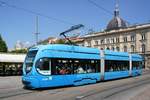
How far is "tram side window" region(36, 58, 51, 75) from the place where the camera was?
18.5 metres

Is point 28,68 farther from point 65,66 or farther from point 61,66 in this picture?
point 65,66

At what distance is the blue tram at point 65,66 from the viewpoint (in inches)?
731

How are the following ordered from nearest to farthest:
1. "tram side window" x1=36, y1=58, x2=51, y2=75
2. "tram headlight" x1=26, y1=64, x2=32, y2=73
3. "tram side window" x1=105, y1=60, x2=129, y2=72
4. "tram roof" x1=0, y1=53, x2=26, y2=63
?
"tram side window" x1=36, y1=58, x2=51, y2=75 < "tram headlight" x1=26, y1=64, x2=32, y2=73 < "tram side window" x1=105, y1=60, x2=129, y2=72 < "tram roof" x1=0, y1=53, x2=26, y2=63

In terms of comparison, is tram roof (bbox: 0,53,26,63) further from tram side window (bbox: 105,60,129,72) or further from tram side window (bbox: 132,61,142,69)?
tram side window (bbox: 105,60,129,72)

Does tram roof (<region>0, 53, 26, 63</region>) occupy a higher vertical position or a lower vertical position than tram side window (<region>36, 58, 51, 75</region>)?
higher

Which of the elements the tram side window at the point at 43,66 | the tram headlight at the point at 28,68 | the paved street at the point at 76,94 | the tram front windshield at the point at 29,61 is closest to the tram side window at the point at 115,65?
the paved street at the point at 76,94

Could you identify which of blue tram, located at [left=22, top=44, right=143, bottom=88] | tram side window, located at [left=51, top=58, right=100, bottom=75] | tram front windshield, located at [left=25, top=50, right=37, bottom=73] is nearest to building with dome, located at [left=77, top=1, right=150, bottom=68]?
blue tram, located at [left=22, top=44, right=143, bottom=88]

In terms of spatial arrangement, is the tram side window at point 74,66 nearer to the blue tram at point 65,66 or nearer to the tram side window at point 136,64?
the blue tram at point 65,66

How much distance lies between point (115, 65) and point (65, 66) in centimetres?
963

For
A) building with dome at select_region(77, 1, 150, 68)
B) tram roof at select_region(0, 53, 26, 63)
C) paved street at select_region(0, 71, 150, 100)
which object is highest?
building with dome at select_region(77, 1, 150, 68)

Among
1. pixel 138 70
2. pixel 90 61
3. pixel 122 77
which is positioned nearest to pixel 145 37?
pixel 138 70

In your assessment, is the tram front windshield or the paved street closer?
the paved street

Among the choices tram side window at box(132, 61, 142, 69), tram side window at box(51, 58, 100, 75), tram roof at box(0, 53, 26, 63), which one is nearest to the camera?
tram side window at box(51, 58, 100, 75)

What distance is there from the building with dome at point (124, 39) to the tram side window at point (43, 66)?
244 feet
